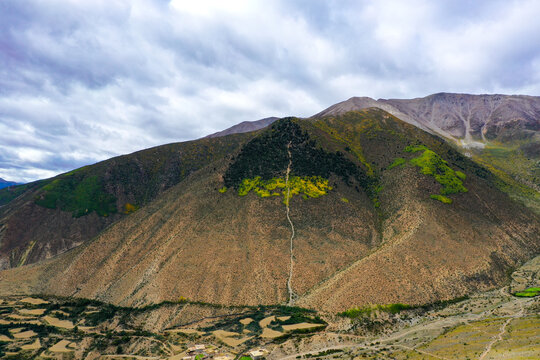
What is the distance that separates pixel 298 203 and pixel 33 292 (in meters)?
76.3

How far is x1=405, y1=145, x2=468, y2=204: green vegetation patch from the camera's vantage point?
93.7 metres

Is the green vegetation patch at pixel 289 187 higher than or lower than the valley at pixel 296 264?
higher

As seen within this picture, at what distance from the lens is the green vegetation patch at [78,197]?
5261 inches

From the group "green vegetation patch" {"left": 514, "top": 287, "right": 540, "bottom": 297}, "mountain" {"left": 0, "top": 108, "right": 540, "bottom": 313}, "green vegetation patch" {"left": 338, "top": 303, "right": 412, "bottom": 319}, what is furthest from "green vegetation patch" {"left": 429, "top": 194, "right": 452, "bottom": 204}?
"green vegetation patch" {"left": 338, "top": 303, "right": 412, "bottom": 319}

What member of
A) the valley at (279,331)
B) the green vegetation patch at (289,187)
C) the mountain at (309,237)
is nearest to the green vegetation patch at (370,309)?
the valley at (279,331)

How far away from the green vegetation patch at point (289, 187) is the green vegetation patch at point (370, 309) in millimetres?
39682

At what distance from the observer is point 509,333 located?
45531 mm

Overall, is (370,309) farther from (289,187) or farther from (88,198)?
(88,198)

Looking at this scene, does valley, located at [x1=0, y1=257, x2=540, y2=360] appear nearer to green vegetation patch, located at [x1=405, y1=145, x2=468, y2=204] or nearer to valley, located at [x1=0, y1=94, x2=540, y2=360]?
valley, located at [x1=0, y1=94, x2=540, y2=360]

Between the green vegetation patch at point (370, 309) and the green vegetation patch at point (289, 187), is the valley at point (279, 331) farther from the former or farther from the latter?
the green vegetation patch at point (289, 187)

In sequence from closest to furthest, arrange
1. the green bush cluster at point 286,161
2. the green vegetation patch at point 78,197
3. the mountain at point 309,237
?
the mountain at point 309,237
the green bush cluster at point 286,161
the green vegetation patch at point 78,197

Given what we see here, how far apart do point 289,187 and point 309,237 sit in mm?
21512

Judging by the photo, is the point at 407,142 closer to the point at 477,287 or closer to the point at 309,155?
the point at 309,155

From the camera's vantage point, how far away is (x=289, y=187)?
97250 mm
